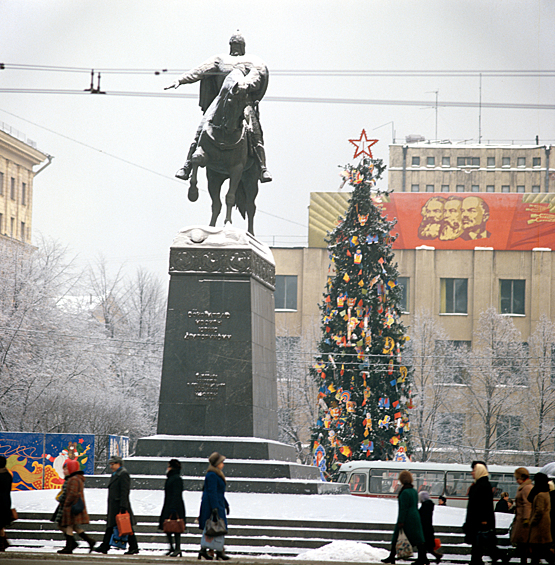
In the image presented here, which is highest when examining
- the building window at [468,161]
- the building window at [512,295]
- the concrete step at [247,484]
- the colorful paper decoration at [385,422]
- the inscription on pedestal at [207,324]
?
the building window at [468,161]

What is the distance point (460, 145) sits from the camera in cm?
9488

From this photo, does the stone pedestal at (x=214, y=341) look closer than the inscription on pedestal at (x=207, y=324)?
Yes

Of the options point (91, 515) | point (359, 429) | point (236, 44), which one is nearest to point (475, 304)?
point (359, 429)

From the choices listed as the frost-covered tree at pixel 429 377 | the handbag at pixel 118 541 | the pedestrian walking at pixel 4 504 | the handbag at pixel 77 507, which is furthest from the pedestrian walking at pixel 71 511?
the frost-covered tree at pixel 429 377

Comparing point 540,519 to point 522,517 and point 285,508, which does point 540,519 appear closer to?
point 522,517

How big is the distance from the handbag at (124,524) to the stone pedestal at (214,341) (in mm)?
5041

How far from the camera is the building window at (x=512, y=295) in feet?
209

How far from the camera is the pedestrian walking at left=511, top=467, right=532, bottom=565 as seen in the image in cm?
1320

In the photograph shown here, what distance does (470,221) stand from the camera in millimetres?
65688

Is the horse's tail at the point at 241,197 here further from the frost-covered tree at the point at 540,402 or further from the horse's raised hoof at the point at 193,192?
the frost-covered tree at the point at 540,402

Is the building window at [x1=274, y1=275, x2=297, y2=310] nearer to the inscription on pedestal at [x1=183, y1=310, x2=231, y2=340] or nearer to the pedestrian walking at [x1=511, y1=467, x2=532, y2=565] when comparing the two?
the inscription on pedestal at [x1=183, y1=310, x2=231, y2=340]

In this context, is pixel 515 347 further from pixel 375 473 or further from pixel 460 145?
pixel 460 145

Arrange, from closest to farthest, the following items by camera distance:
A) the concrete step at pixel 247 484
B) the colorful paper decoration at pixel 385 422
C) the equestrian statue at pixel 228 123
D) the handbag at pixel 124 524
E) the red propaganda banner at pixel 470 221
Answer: the handbag at pixel 124 524, the concrete step at pixel 247 484, the equestrian statue at pixel 228 123, the colorful paper decoration at pixel 385 422, the red propaganda banner at pixel 470 221

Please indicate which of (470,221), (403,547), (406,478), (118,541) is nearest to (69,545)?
(118,541)
